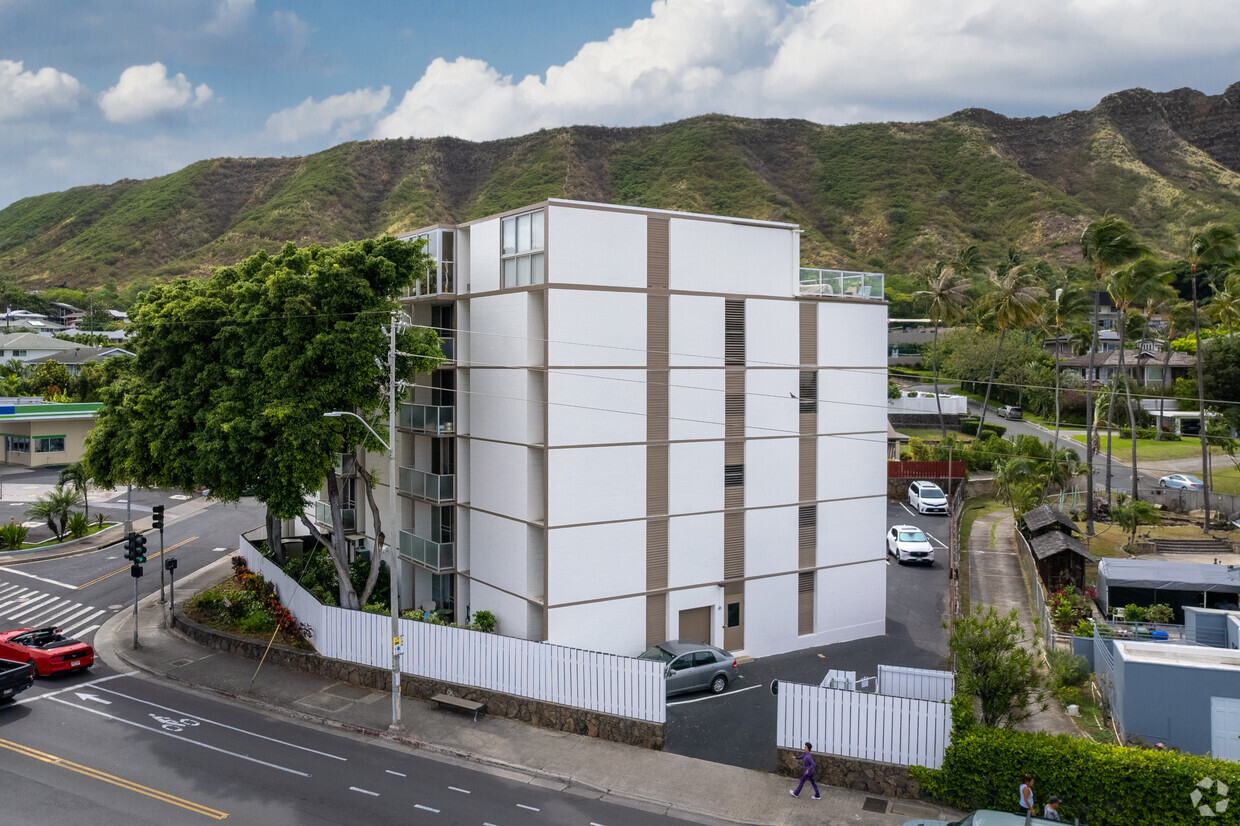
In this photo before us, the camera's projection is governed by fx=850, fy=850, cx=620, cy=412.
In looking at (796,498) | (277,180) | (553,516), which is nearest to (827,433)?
(796,498)

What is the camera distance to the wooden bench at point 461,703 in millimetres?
21672

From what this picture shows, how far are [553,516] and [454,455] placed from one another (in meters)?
5.98

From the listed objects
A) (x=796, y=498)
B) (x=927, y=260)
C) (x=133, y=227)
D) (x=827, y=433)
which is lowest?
(x=796, y=498)

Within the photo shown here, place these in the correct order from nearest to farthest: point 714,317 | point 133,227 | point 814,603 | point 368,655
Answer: point 368,655 < point 714,317 < point 814,603 < point 133,227

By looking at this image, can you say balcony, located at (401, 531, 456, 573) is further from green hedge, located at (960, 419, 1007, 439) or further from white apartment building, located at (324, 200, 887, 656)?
green hedge, located at (960, 419, 1007, 439)

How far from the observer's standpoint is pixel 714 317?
90.0 ft

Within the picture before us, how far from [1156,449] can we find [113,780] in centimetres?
6988

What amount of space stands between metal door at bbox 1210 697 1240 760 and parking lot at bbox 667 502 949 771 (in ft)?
25.0

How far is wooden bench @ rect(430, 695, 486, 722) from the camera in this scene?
21672 millimetres

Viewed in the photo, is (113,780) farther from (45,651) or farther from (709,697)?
(709,697)

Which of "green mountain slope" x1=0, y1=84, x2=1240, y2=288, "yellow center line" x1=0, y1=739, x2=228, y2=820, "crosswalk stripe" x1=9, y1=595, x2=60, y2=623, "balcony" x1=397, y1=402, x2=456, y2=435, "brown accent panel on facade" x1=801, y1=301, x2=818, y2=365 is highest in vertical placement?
"green mountain slope" x1=0, y1=84, x2=1240, y2=288

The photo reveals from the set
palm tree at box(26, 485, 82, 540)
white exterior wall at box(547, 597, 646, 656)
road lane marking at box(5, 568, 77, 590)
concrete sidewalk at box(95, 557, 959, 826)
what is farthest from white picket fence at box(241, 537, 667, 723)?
palm tree at box(26, 485, 82, 540)

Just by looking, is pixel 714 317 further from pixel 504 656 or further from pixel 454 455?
pixel 504 656

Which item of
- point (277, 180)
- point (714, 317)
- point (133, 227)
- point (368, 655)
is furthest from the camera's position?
point (277, 180)
